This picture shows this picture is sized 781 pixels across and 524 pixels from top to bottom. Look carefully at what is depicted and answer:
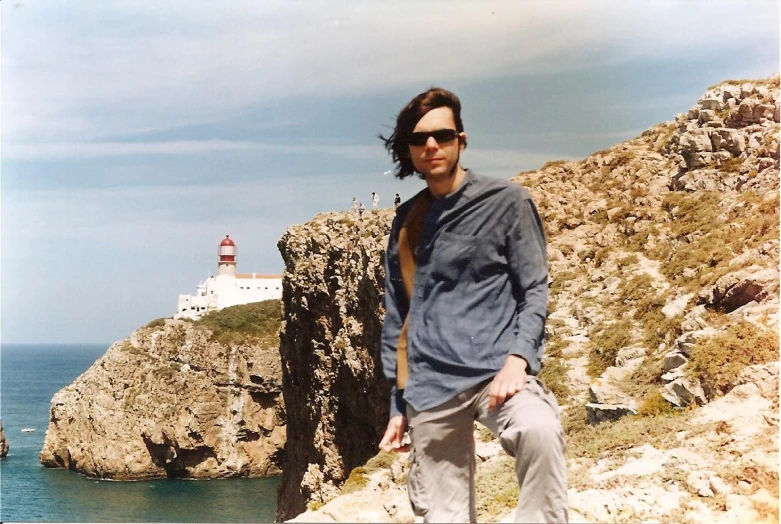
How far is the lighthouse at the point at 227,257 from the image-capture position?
300 ft

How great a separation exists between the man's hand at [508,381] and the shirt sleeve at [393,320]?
1.93 feet

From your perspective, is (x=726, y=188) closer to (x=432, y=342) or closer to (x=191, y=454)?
(x=432, y=342)

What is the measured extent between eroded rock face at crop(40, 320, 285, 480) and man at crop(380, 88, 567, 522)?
74259 mm

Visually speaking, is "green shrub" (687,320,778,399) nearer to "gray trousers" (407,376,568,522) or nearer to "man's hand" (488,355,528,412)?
"gray trousers" (407,376,568,522)

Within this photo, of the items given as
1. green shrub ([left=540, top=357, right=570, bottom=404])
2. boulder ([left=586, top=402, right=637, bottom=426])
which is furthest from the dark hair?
green shrub ([left=540, top=357, right=570, bottom=404])

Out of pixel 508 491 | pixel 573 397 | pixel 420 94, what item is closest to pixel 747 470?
pixel 508 491

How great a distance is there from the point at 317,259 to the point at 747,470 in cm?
3024

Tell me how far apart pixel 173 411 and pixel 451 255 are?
245ft

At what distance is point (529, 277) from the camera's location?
3.45 m

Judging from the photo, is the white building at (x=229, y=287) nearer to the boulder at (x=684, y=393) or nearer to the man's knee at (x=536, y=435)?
the boulder at (x=684, y=393)

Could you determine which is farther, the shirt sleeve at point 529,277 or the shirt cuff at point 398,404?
the shirt cuff at point 398,404

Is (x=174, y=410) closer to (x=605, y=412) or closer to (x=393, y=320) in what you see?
(x=605, y=412)

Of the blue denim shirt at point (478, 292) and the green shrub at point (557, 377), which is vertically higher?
the blue denim shirt at point (478, 292)

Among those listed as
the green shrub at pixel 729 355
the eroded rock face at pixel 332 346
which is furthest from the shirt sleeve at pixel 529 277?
the eroded rock face at pixel 332 346
